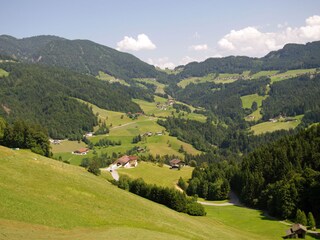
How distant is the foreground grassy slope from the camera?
46.2 metres

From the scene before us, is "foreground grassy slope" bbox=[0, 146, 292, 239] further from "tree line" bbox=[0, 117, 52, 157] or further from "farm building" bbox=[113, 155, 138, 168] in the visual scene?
"farm building" bbox=[113, 155, 138, 168]

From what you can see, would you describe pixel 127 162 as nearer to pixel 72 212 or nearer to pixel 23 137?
pixel 23 137

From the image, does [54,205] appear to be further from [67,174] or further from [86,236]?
[67,174]

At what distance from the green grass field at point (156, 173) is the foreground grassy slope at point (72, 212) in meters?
53.3

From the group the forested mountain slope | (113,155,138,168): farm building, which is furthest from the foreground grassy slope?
(113,155,138,168): farm building

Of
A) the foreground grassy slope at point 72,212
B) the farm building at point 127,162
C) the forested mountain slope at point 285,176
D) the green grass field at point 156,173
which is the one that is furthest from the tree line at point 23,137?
the forested mountain slope at point 285,176

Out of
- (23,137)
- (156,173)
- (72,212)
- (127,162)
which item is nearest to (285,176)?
(156,173)

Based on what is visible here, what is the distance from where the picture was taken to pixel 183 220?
232ft

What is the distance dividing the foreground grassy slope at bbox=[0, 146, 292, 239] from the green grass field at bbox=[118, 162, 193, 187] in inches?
2100

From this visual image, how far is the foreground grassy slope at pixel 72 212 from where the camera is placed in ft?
152

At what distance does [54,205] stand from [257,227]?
166 feet

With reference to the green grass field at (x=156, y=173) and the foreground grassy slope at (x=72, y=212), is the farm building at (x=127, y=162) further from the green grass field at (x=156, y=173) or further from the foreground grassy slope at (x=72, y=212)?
the foreground grassy slope at (x=72, y=212)

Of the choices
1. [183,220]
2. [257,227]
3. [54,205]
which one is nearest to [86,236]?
[54,205]

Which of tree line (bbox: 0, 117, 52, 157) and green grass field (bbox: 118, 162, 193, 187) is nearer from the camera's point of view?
tree line (bbox: 0, 117, 52, 157)
